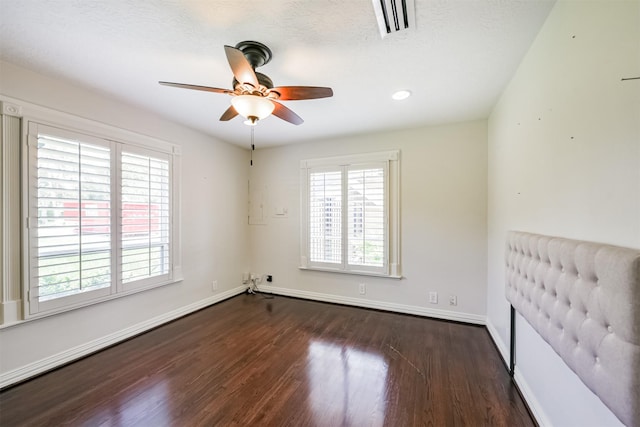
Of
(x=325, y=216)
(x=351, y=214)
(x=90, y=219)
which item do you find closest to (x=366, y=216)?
(x=351, y=214)

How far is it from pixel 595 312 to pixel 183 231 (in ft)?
11.8

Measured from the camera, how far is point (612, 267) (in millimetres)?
846

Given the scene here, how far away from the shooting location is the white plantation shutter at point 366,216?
11.2 feet

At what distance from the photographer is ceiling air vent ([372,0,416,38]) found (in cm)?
135

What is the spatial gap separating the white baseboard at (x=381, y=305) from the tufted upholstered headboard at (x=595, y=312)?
180cm

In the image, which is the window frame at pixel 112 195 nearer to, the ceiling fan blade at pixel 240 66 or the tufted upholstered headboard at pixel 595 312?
the ceiling fan blade at pixel 240 66

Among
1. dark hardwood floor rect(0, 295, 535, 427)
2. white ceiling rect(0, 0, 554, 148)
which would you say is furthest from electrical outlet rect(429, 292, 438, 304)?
white ceiling rect(0, 0, 554, 148)

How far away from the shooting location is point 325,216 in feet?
12.3

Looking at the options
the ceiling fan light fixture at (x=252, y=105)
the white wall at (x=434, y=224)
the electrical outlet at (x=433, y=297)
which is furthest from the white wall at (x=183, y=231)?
the electrical outlet at (x=433, y=297)

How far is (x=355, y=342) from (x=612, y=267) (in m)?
2.19

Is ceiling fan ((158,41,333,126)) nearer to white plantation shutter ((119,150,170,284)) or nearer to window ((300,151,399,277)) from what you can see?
white plantation shutter ((119,150,170,284))

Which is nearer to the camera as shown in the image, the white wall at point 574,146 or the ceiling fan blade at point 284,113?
the white wall at point 574,146

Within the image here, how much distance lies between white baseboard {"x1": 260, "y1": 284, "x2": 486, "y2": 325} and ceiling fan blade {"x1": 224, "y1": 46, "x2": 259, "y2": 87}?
299cm

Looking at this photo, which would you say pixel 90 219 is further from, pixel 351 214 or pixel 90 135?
pixel 351 214
